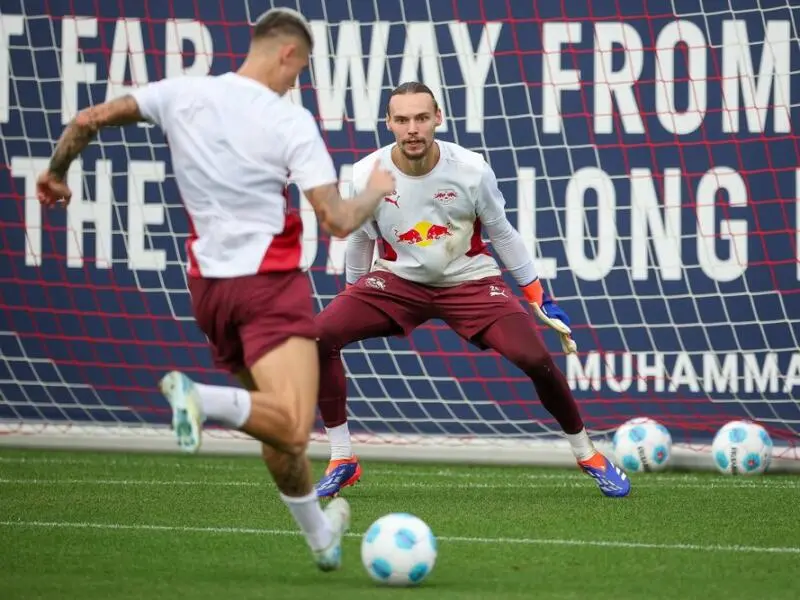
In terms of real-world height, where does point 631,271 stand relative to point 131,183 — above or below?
below

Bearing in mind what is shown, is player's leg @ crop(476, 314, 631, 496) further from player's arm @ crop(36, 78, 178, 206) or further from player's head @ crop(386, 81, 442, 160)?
player's arm @ crop(36, 78, 178, 206)

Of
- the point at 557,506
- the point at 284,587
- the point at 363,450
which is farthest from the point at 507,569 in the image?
the point at 363,450

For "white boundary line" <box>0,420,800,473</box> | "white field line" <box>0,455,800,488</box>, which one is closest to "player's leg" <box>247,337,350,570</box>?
"white field line" <box>0,455,800,488</box>

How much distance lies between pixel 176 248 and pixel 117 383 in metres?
0.97

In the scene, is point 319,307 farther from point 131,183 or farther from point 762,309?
point 762,309

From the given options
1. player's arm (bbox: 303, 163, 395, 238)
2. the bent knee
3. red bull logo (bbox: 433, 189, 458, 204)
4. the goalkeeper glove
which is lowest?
the bent knee

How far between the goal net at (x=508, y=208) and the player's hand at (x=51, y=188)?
4.38m

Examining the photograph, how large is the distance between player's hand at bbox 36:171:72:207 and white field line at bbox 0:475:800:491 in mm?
3063

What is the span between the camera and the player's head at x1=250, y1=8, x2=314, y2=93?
17.0 feet

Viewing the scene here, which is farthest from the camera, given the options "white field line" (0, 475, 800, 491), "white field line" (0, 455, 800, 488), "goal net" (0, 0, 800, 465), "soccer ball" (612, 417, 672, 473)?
"goal net" (0, 0, 800, 465)

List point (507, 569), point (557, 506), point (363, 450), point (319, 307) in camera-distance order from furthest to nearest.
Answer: point (319, 307)
point (363, 450)
point (557, 506)
point (507, 569)

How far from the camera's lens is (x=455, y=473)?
350 inches

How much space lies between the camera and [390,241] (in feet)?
24.3

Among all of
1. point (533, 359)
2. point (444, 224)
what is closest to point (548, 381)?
point (533, 359)
